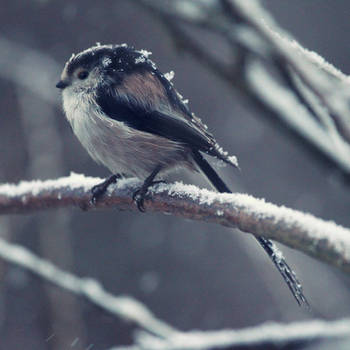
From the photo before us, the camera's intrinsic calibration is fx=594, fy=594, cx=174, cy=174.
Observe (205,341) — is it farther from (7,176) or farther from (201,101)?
(201,101)

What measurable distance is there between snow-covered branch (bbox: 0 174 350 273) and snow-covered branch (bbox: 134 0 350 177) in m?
0.22

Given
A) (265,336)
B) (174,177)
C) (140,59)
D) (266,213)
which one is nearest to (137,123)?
(140,59)

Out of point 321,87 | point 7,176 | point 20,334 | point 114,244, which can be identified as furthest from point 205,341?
point 114,244

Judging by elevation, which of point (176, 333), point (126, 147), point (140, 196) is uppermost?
point (126, 147)

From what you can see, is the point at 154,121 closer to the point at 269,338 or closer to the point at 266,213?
the point at 266,213

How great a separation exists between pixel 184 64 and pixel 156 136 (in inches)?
225

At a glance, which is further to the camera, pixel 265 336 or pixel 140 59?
pixel 140 59

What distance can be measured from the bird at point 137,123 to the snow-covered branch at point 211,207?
0.24 metres

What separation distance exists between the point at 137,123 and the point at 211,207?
4.08 ft

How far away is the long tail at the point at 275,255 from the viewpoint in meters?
2.19

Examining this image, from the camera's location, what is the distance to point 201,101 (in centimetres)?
863

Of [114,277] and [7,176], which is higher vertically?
[7,176]

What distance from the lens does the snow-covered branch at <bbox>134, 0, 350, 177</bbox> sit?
1.47m

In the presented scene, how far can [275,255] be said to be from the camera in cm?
230
